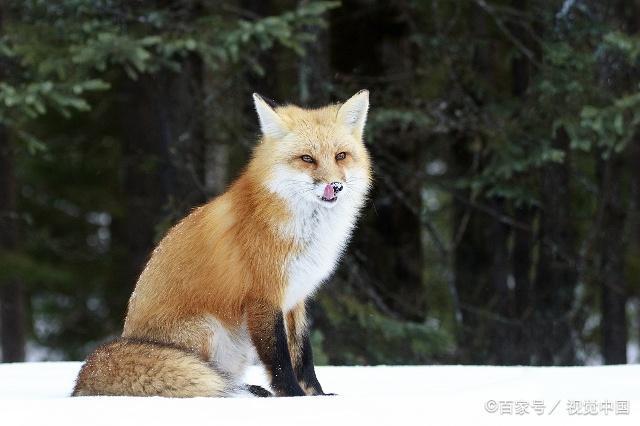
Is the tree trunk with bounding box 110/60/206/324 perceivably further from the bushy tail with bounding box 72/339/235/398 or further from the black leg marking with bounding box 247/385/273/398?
the bushy tail with bounding box 72/339/235/398

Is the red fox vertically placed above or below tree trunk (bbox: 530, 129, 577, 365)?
above

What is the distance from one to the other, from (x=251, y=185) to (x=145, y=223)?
8.98 meters

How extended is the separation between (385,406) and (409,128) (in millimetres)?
7397

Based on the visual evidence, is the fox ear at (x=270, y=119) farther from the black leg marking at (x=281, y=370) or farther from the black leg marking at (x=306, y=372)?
the black leg marking at (x=306, y=372)

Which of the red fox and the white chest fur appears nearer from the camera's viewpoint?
the red fox

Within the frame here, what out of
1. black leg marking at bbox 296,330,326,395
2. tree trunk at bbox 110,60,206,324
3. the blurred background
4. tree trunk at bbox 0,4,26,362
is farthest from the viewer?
tree trunk at bbox 0,4,26,362

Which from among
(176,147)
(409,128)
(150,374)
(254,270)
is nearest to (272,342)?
(254,270)

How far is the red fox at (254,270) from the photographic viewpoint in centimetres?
593

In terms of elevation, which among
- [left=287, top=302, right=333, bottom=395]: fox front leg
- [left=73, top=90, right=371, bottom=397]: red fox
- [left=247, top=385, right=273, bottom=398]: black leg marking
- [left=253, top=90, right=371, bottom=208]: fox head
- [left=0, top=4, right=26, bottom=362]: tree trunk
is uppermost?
[left=253, top=90, right=371, bottom=208]: fox head

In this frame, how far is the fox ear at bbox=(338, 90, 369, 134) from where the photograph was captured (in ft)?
21.4

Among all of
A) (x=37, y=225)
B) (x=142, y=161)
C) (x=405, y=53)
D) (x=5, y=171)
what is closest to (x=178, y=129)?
(x=142, y=161)

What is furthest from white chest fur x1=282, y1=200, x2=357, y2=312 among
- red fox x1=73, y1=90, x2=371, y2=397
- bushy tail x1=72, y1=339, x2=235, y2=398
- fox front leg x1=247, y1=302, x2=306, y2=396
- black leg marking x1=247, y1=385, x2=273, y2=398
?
bushy tail x1=72, y1=339, x2=235, y2=398

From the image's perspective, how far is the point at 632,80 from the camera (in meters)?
10.6

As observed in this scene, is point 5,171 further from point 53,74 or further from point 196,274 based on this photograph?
point 196,274
